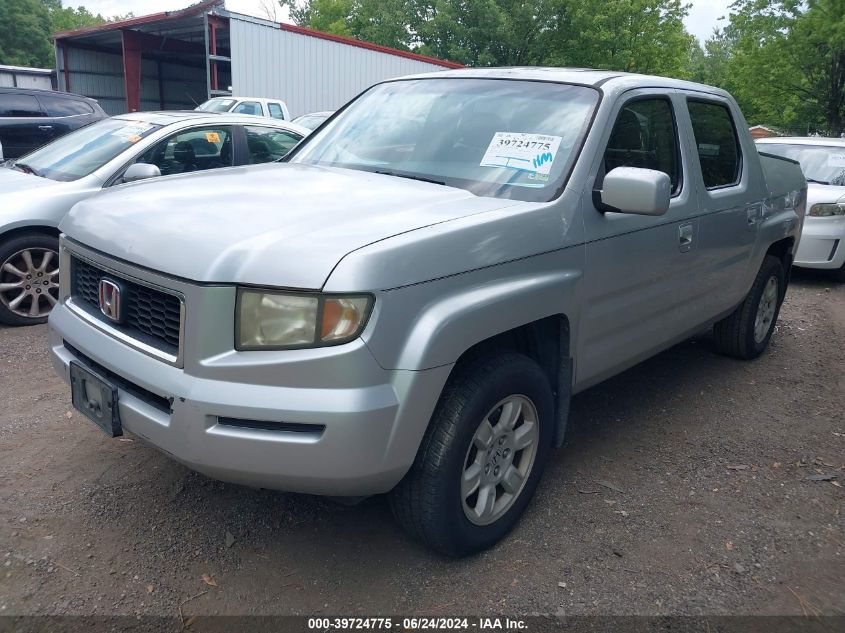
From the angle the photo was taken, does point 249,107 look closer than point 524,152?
No

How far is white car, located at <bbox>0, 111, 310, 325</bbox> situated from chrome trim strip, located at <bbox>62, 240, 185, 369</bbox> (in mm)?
1739

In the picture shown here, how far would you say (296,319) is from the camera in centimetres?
234

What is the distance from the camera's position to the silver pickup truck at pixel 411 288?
2328 millimetres

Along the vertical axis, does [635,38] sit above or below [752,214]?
above

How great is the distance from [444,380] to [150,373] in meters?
0.97

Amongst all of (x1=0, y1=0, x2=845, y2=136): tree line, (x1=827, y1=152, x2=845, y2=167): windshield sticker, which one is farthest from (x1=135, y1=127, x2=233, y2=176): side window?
(x1=0, y1=0, x2=845, y2=136): tree line

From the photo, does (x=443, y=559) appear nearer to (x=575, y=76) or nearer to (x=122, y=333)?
(x=122, y=333)

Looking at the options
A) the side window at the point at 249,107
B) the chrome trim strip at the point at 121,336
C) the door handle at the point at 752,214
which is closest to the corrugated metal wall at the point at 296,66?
the side window at the point at 249,107

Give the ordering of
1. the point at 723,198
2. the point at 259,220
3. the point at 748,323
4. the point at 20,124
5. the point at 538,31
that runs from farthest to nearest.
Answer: the point at 538,31, the point at 20,124, the point at 748,323, the point at 723,198, the point at 259,220

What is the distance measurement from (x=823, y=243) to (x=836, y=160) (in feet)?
4.14

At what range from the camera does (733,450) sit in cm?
400

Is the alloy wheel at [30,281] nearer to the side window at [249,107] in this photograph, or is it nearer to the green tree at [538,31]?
the side window at [249,107]

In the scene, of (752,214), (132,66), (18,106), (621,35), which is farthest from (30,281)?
(621,35)

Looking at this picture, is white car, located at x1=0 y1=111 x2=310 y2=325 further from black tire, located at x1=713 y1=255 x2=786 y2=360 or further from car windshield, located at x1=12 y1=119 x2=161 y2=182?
black tire, located at x1=713 y1=255 x2=786 y2=360
